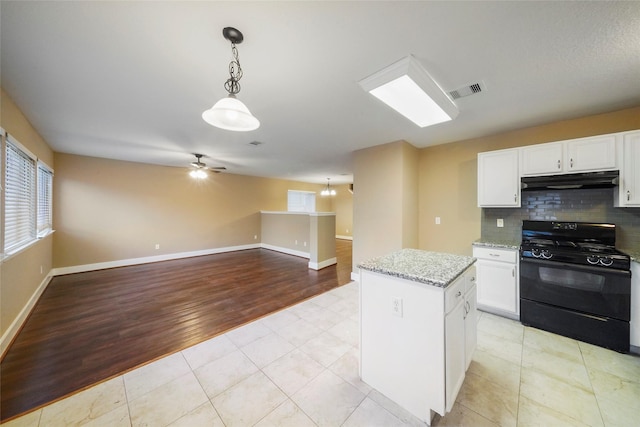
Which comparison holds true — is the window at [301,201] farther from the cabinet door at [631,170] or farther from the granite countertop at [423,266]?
the cabinet door at [631,170]

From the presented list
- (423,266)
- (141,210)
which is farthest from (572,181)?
(141,210)

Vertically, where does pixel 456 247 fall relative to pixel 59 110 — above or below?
below

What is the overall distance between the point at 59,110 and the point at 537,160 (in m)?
5.81

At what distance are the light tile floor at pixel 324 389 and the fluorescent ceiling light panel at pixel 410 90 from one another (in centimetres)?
244

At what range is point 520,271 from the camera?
263cm

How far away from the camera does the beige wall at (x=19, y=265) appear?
7.34 ft

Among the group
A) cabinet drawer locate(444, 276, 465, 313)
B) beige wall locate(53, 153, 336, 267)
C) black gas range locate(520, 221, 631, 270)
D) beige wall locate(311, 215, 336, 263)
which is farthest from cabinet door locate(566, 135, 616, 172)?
beige wall locate(53, 153, 336, 267)

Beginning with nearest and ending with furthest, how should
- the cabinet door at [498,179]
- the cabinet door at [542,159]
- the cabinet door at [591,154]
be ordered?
the cabinet door at [591,154]
the cabinet door at [542,159]
the cabinet door at [498,179]

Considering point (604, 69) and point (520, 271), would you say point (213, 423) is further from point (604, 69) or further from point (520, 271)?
point (604, 69)

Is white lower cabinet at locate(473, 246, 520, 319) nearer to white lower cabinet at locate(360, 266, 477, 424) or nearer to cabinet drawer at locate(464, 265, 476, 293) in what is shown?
cabinet drawer at locate(464, 265, 476, 293)

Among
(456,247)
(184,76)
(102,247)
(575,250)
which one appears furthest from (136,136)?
(575,250)

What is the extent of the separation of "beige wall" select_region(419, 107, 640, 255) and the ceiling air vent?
5.23 feet

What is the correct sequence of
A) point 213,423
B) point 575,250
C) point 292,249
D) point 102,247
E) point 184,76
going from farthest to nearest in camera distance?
point 292,249
point 102,247
point 575,250
point 184,76
point 213,423

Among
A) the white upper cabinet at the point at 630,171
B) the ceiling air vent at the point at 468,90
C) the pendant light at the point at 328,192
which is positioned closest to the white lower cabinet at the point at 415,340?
the ceiling air vent at the point at 468,90
